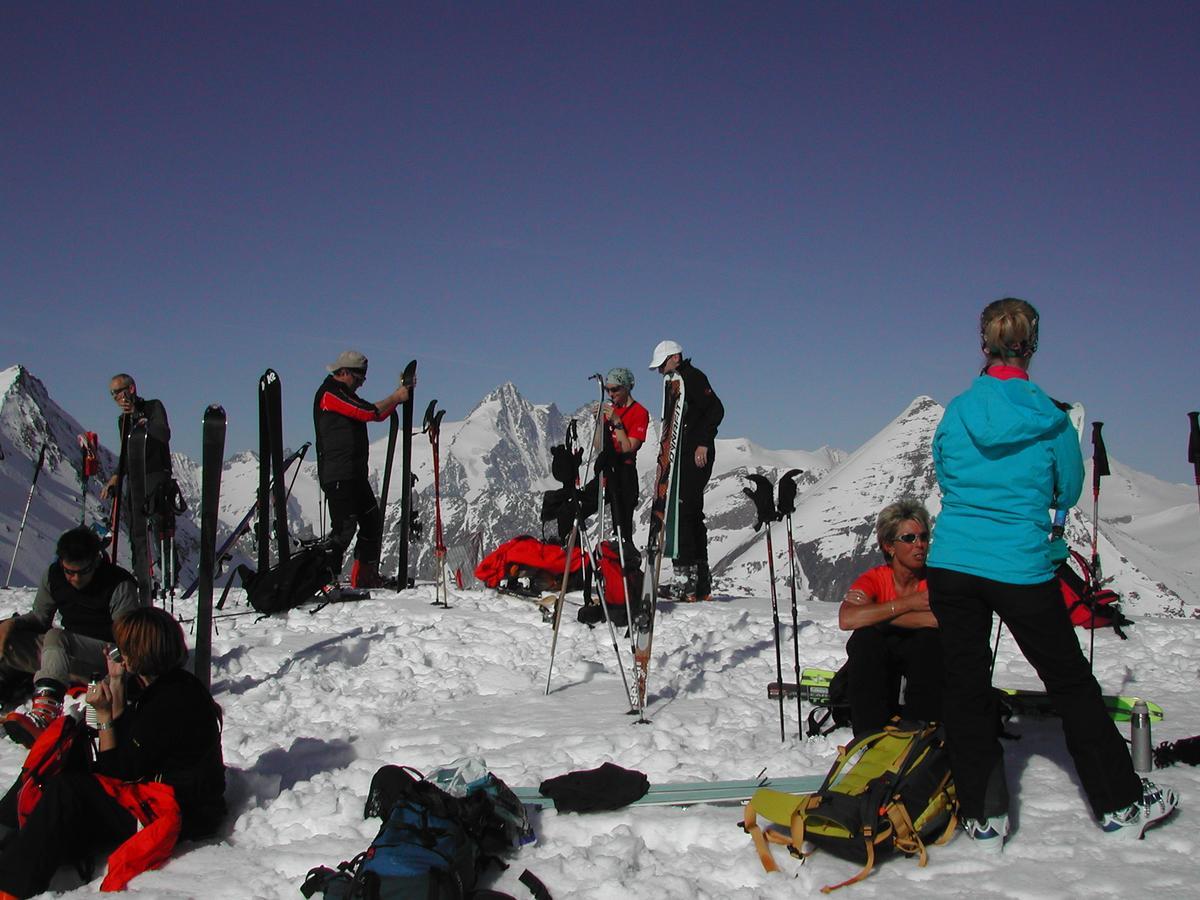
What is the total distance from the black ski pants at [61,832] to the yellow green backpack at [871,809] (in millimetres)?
2711

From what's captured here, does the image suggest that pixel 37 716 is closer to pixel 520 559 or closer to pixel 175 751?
pixel 175 751

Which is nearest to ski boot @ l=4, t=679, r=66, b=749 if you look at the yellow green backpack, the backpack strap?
the backpack strap

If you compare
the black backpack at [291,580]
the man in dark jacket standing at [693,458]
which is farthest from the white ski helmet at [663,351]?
the black backpack at [291,580]

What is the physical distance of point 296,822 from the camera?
4.46 meters

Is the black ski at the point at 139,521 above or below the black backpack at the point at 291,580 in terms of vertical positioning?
above

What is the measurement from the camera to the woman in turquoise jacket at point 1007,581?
3.66 meters

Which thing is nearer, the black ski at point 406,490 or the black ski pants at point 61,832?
the black ski pants at point 61,832

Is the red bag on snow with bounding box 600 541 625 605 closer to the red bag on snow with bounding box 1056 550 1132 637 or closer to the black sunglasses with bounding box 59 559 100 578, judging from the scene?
the red bag on snow with bounding box 1056 550 1132 637

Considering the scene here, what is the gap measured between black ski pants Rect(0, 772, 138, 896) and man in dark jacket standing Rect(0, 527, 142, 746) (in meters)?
2.26

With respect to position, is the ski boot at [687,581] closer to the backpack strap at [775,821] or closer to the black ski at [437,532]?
the black ski at [437,532]

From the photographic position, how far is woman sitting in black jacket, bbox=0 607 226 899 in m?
3.97

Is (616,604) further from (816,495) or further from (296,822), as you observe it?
(816,495)

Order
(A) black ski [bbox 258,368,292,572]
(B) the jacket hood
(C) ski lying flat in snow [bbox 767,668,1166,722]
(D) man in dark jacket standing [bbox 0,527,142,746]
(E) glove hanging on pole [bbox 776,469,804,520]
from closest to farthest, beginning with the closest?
(B) the jacket hood → (C) ski lying flat in snow [bbox 767,668,1166,722] → (E) glove hanging on pole [bbox 776,469,804,520] → (D) man in dark jacket standing [bbox 0,527,142,746] → (A) black ski [bbox 258,368,292,572]

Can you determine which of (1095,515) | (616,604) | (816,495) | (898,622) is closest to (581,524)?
(616,604)
